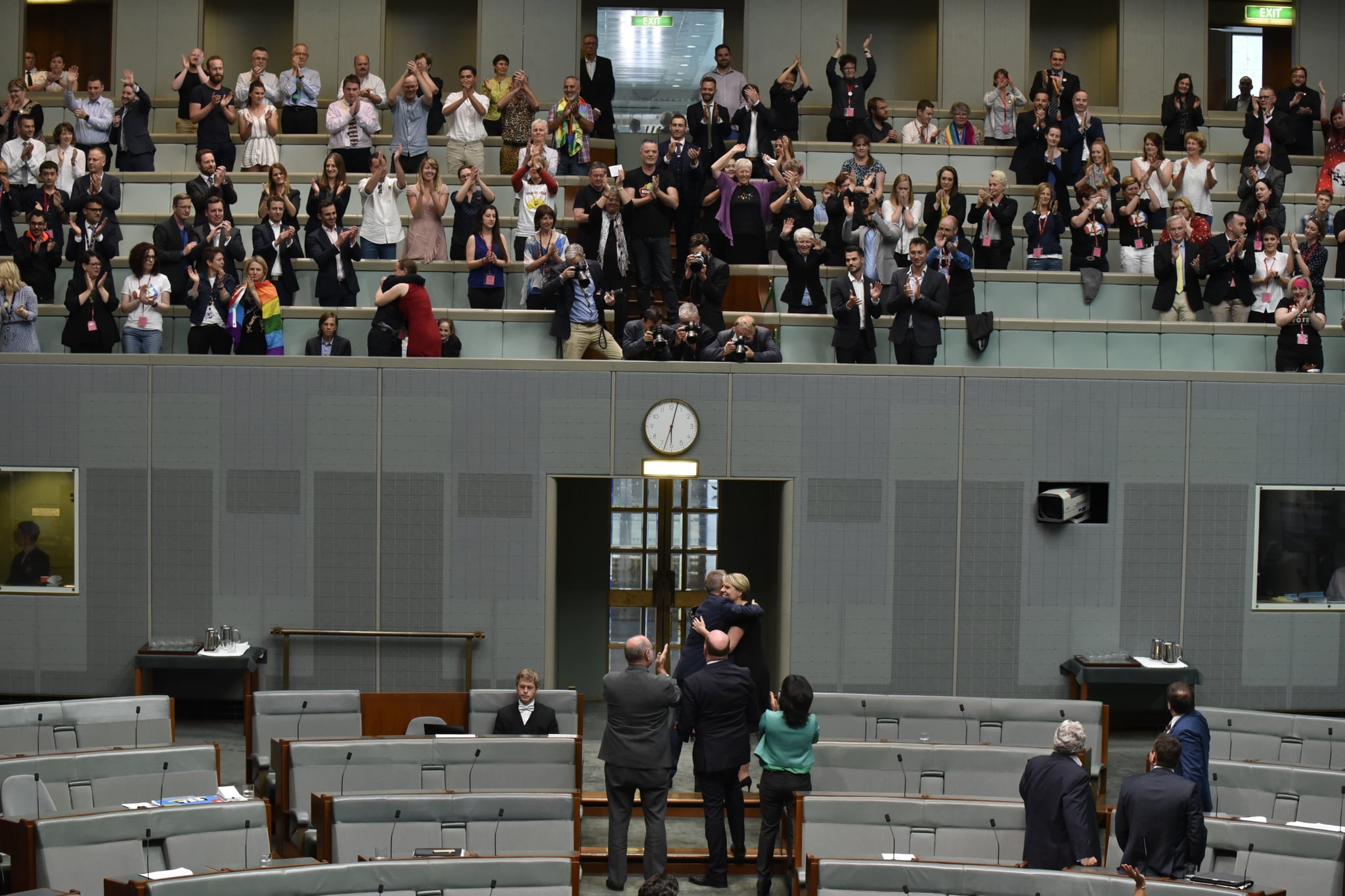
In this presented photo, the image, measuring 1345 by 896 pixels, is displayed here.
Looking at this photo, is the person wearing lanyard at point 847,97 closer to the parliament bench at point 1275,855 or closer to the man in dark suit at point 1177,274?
the man in dark suit at point 1177,274

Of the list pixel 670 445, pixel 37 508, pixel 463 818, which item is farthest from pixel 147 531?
pixel 463 818

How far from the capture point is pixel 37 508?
1427cm

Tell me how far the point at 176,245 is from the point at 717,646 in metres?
7.84

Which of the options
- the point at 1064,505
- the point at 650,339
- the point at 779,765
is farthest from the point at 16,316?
the point at 1064,505

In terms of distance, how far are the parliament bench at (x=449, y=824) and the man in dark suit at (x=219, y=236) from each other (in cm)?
715

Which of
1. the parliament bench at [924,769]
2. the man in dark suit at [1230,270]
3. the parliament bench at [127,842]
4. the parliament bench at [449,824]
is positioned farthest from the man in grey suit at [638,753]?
the man in dark suit at [1230,270]

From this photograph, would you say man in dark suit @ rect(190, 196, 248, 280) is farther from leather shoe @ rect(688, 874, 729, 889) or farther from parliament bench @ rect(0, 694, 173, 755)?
leather shoe @ rect(688, 874, 729, 889)

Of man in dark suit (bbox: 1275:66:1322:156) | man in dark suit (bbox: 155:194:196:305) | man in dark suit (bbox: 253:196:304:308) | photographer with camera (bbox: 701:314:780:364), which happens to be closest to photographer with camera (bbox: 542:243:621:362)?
photographer with camera (bbox: 701:314:780:364)

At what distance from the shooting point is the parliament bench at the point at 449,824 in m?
9.20

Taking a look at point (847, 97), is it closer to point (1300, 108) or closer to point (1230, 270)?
point (1230, 270)

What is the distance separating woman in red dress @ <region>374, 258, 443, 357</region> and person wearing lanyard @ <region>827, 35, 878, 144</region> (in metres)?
6.63

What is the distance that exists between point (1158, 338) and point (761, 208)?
420 centimetres

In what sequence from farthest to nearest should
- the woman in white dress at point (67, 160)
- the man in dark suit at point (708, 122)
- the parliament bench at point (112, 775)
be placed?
the man in dark suit at point (708, 122)
the woman in white dress at point (67, 160)
the parliament bench at point (112, 775)

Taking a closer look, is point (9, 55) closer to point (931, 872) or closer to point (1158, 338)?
point (1158, 338)
